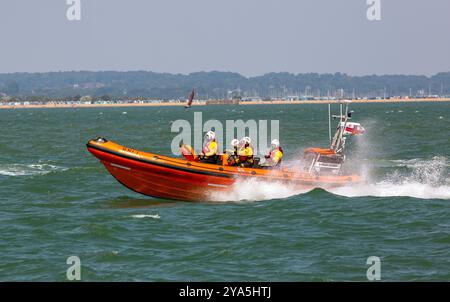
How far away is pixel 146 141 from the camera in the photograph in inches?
2174

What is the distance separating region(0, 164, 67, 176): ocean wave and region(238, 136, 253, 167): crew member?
12.3m

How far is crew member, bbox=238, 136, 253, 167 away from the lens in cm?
2362

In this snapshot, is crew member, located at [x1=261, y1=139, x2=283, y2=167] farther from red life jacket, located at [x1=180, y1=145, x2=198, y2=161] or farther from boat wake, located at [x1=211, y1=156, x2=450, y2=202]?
red life jacket, located at [x1=180, y1=145, x2=198, y2=161]

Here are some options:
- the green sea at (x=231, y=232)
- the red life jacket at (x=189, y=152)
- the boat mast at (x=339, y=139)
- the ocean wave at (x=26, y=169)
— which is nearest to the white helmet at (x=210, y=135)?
the red life jacket at (x=189, y=152)

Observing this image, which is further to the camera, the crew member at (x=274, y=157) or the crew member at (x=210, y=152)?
the crew member at (x=274, y=157)

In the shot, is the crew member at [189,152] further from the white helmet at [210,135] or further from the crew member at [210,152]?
the white helmet at [210,135]

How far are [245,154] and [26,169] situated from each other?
573 inches

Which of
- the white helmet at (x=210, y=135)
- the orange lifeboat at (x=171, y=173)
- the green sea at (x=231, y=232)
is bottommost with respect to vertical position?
the green sea at (x=231, y=232)

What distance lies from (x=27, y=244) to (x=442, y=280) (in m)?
9.54

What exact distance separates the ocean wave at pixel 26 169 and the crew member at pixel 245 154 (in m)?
12.3

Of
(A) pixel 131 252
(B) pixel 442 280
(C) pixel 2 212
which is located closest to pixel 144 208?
(C) pixel 2 212

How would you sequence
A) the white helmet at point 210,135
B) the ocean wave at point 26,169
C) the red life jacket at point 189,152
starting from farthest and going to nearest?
the ocean wave at point 26,169 < the red life jacket at point 189,152 < the white helmet at point 210,135

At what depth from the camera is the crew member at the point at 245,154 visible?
23625 mm
